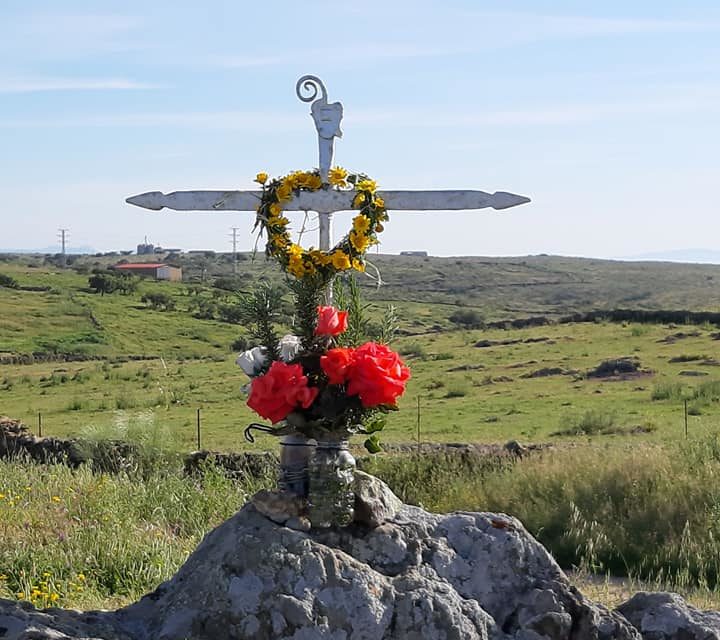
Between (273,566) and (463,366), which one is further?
(463,366)

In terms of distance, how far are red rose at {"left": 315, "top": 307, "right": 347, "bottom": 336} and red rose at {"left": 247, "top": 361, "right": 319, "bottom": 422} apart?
1.09 feet

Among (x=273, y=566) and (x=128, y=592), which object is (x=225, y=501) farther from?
(x=273, y=566)

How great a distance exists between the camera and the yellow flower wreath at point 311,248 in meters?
6.86

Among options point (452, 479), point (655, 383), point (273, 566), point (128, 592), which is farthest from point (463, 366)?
point (273, 566)

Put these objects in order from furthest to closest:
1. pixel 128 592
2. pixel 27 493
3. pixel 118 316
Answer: pixel 118 316, pixel 27 493, pixel 128 592

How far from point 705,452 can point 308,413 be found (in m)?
8.92

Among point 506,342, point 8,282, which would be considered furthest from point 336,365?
point 8,282

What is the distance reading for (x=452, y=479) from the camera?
14.7 m

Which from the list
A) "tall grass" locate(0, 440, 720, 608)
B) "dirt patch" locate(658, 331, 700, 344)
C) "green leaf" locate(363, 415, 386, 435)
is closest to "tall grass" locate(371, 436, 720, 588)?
"tall grass" locate(0, 440, 720, 608)

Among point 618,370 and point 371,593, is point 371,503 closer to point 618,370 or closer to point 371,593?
point 371,593

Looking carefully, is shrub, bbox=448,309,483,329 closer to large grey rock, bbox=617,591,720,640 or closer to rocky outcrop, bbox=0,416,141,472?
rocky outcrop, bbox=0,416,141,472

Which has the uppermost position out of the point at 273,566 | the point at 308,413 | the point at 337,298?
the point at 337,298

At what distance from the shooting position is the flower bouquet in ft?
21.0

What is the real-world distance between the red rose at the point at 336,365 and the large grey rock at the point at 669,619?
77.2 inches
